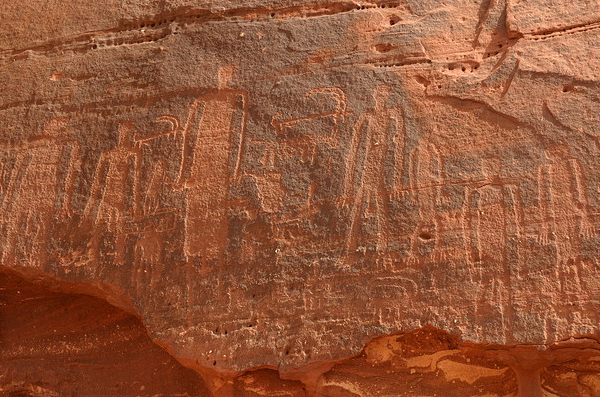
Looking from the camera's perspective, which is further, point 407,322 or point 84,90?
point 84,90

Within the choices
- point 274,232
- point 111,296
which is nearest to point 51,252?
point 111,296

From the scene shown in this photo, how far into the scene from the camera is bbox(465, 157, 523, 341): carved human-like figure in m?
3.20

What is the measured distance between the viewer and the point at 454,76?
144 inches

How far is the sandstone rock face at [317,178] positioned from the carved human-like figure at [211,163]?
0.01 metres

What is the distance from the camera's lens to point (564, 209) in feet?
10.7

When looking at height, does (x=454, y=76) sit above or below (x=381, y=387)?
above

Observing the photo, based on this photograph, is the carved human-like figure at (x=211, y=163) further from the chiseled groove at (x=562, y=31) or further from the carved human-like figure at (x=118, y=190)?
the chiseled groove at (x=562, y=31)

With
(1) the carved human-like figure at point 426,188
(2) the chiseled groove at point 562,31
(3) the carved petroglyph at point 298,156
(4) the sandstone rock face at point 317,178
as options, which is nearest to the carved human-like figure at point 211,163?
(4) the sandstone rock face at point 317,178

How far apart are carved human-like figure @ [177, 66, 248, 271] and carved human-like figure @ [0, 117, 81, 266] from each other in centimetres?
67

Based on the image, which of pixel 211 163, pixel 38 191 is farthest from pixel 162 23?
pixel 38 191

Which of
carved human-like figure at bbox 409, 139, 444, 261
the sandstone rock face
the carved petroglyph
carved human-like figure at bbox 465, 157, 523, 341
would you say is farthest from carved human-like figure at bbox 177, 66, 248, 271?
carved human-like figure at bbox 465, 157, 523, 341

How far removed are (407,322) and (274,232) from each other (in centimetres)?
78

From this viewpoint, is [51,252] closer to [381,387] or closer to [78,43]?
[78,43]

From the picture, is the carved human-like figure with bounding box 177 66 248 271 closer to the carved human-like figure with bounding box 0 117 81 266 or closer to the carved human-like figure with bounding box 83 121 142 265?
the carved human-like figure with bounding box 83 121 142 265
